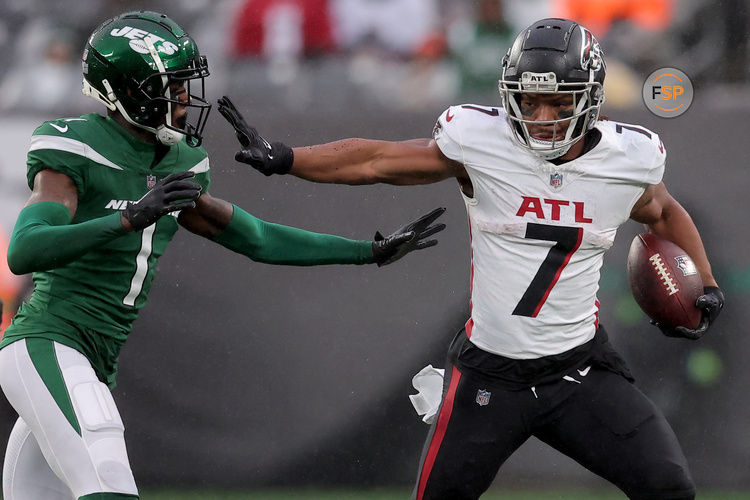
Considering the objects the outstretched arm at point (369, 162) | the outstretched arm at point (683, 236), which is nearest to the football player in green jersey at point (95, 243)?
the outstretched arm at point (369, 162)

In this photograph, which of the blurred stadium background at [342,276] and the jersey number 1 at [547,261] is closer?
the jersey number 1 at [547,261]

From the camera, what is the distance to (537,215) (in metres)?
3.56

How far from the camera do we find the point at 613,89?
553 cm

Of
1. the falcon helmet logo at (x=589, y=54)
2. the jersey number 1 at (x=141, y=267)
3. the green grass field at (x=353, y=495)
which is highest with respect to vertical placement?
the falcon helmet logo at (x=589, y=54)

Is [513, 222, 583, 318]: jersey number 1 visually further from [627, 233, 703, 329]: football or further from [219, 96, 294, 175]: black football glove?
[219, 96, 294, 175]: black football glove

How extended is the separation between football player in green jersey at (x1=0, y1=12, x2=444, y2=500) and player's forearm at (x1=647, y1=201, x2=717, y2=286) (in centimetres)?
158

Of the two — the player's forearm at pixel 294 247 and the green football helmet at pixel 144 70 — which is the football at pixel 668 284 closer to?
the player's forearm at pixel 294 247

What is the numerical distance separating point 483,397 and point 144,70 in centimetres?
146

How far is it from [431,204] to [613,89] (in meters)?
1.04

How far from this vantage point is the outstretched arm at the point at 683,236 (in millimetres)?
3879

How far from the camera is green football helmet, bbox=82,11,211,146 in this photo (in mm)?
3457

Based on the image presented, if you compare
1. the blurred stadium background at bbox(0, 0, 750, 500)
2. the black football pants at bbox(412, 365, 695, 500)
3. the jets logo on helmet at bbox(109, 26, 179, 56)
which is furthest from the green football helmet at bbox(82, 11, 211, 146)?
the blurred stadium background at bbox(0, 0, 750, 500)

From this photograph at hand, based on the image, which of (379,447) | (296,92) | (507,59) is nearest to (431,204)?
(296,92)

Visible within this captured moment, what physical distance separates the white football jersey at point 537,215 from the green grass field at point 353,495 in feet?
6.65
